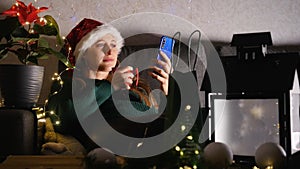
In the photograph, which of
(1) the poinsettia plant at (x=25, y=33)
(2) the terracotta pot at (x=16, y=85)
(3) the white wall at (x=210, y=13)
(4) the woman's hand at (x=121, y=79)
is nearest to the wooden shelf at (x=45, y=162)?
(2) the terracotta pot at (x=16, y=85)

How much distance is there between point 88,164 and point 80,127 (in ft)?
1.74

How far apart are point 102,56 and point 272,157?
0.96 m

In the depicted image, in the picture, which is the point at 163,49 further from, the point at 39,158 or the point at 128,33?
the point at 39,158

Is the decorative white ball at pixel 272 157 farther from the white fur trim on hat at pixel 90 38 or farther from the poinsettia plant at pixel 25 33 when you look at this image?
the white fur trim on hat at pixel 90 38

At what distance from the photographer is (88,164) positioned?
37.7 inches

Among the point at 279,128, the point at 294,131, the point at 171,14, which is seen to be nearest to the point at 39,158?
the point at 279,128

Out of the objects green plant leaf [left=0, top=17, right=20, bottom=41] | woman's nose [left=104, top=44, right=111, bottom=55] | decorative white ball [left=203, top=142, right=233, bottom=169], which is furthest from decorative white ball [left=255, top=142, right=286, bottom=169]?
woman's nose [left=104, top=44, right=111, bottom=55]

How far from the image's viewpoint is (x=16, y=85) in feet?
4.09

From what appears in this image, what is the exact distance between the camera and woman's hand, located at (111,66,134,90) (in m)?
1.64

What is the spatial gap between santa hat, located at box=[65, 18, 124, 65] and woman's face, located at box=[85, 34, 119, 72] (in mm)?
25

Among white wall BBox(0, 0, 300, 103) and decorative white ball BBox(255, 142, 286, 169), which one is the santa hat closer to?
white wall BBox(0, 0, 300, 103)

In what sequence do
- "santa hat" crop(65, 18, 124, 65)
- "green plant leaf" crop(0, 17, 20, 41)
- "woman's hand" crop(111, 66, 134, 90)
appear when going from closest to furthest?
"green plant leaf" crop(0, 17, 20, 41), "woman's hand" crop(111, 66, 134, 90), "santa hat" crop(65, 18, 124, 65)

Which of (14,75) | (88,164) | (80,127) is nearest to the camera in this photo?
(88,164)

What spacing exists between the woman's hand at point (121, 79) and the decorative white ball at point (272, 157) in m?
0.78
